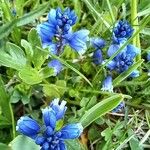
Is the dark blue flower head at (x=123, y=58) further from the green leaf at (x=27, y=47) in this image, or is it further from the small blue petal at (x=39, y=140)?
the small blue petal at (x=39, y=140)

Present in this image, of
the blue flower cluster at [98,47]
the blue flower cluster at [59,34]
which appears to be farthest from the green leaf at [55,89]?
the blue flower cluster at [98,47]

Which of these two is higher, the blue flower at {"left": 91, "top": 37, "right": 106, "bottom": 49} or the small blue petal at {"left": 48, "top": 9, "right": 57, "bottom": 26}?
the small blue petal at {"left": 48, "top": 9, "right": 57, "bottom": 26}

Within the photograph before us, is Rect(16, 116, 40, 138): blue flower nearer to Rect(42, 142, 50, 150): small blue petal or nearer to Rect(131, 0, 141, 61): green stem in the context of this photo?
Rect(42, 142, 50, 150): small blue petal

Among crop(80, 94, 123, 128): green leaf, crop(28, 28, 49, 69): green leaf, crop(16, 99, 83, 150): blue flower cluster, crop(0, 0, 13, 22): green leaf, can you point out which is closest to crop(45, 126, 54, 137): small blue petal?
crop(16, 99, 83, 150): blue flower cluster

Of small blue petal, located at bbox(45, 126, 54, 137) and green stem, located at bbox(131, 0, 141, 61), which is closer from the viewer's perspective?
small blue petal, located at bbox(45, 126, 54, 137)

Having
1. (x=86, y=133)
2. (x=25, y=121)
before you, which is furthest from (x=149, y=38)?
(x=25, y=121)

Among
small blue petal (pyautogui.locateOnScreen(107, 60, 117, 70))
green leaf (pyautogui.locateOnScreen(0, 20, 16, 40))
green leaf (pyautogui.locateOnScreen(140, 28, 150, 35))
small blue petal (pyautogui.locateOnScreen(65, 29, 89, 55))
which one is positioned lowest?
small blue petal (pyautogui.locateOnScreen(107, 60, 117, 70))

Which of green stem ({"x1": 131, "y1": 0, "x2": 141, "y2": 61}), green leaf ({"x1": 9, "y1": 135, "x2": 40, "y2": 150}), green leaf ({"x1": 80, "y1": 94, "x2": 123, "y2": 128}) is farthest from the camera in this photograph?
green stem ({"x1": 131, "y1": 0, "x2": 141, "y2": 61})

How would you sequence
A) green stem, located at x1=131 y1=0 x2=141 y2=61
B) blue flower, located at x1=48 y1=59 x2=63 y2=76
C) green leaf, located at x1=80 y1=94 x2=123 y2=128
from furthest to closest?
green stem, located at x1=131 y1=0 x2=141 y2=61
blue flower, located at x1=48 y1=59 x2=63 y2=76
green leaf, located at x1=80 y1=94 x2=123 y2=128
